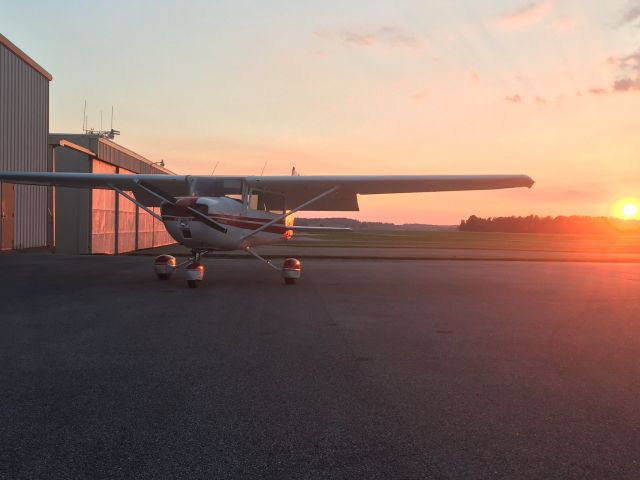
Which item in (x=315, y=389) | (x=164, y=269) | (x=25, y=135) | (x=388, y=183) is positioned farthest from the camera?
(x=25, y=135)

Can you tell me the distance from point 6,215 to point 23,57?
6141 millimetres

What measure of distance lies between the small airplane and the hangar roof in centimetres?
686

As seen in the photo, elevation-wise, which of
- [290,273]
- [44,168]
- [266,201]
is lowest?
[290,273]

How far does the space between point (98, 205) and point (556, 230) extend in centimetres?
8940

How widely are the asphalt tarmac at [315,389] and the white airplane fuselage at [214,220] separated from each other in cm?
200

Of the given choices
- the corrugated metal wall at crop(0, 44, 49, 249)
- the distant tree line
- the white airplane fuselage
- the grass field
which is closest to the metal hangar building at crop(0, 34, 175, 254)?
the corrugated metal wall at crop(0, 44, 49, 249)

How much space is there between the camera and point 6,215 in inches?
701

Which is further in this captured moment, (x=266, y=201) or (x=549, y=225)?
(x=549, y=225)

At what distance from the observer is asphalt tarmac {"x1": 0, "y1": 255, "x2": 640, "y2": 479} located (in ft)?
8.78

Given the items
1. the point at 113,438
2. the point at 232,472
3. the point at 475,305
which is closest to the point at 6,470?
the point at 113,438

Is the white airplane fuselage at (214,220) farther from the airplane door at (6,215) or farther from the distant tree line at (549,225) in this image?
the distant tree line at (549,225)

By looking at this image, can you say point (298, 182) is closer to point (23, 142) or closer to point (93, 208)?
point (93, 208)

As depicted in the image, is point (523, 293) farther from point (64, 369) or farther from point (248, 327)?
point (64, 369)

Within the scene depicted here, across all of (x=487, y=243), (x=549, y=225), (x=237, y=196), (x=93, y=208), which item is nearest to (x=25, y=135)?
(x=93, y=208)
